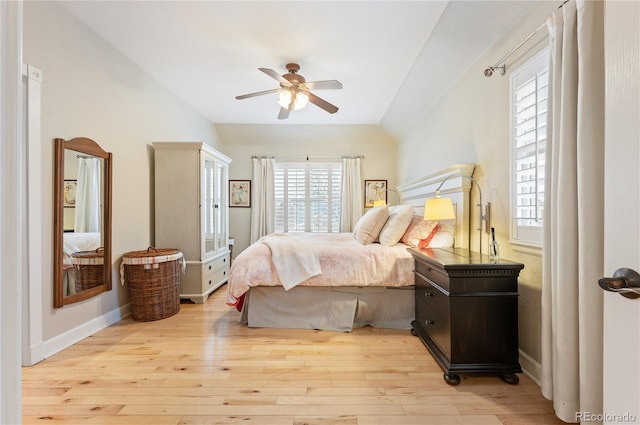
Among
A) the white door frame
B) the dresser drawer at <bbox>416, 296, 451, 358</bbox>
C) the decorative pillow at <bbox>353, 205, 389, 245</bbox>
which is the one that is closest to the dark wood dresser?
the dresser drawer at <bbox>416, 296, 451, 358</bbox>

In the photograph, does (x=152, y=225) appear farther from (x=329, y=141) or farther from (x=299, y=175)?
(x=329, y=141)

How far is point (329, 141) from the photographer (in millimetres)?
5789

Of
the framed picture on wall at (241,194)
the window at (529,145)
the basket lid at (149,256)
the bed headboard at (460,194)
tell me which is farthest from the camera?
the framed picture on wall at (241,194)

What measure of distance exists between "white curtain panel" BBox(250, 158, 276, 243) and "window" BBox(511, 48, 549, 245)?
427cm

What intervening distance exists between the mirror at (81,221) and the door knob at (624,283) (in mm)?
3171

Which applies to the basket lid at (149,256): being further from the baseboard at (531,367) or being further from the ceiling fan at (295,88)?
the baseboard at (531,367)

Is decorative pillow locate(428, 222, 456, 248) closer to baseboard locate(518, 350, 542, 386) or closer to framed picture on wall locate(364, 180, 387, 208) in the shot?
baseboard locate(518, 350, 542, 386)

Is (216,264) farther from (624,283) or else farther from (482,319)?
(624,283)

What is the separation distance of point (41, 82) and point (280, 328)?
2679 millimetres

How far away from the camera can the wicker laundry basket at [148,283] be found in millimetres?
2979

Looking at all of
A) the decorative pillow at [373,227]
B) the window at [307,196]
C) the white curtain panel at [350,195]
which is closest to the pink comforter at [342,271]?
the decorative pillow at [373,227]

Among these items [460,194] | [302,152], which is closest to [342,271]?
[460,194]

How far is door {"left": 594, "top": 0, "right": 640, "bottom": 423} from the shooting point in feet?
2.47

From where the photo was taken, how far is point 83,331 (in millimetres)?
2572
